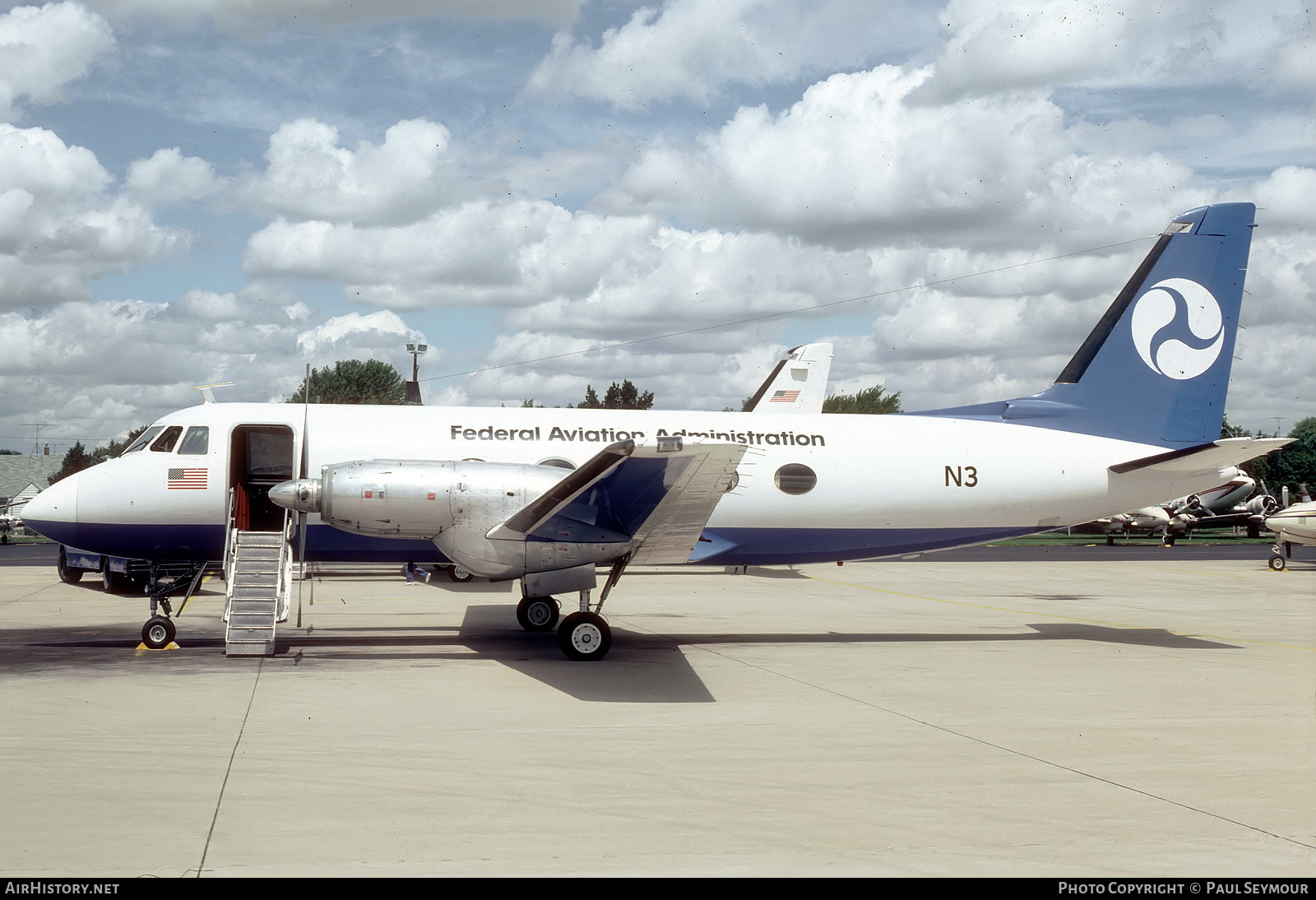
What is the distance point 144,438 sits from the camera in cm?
1441

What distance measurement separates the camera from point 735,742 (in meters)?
8.52

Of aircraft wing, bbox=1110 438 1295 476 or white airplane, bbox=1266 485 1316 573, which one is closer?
aircraft wing, bbox=1110 438 1295 476

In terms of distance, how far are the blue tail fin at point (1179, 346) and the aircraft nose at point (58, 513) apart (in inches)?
516

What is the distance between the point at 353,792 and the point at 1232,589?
76.0ft

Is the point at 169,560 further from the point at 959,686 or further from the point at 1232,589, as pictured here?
the point at 1232,589

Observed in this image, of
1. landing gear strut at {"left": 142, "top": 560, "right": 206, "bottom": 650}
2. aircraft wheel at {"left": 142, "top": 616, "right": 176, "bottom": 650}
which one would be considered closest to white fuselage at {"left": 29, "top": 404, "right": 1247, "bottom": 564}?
landing gear strut at {"left": 142, "top": 560, "right": 206, "bottom": 650}

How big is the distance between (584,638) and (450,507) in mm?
2237

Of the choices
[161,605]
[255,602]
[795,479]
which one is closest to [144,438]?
[161,605]

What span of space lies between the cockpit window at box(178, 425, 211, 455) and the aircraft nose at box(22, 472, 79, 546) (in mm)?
1379

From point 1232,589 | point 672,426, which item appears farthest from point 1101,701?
point 1232,589

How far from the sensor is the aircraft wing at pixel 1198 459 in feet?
47.0

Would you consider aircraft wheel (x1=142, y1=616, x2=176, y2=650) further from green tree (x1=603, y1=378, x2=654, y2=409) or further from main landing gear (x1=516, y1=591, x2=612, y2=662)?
green tree (x1=603, y1=378, x2=654, y2=409)

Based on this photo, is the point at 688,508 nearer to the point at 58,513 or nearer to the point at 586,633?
the point at 586,633

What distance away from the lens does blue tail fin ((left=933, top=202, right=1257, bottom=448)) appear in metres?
15.8
